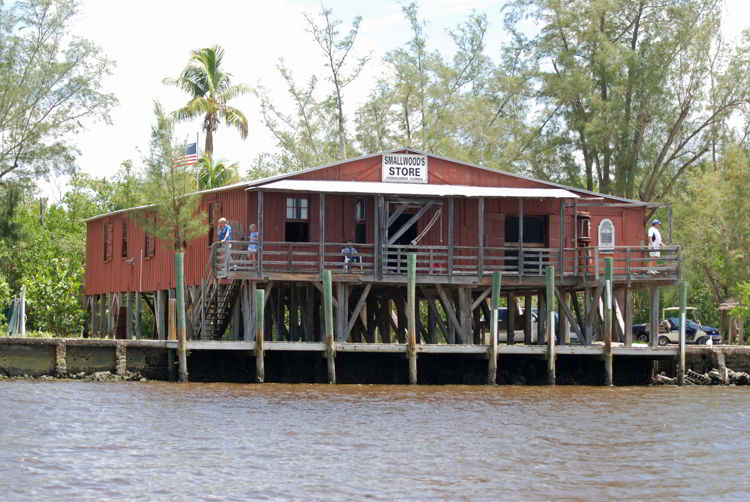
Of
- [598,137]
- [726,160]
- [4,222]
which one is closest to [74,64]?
[4,222]

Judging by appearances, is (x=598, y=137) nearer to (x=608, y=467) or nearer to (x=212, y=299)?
(x=212, y=299)

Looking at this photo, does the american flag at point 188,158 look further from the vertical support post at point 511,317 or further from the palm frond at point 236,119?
the palm frond at point 236,119

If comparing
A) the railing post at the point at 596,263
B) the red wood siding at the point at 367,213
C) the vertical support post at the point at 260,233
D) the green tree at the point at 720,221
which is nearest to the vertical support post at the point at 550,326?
the railing post at the point at 596,263

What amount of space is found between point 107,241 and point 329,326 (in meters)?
18.7

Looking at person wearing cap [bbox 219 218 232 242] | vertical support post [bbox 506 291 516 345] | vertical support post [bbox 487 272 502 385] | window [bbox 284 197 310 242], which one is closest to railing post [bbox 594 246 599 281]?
vertical support post [bbox 487 272 502 385]

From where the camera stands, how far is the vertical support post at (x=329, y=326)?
32469 millimetres

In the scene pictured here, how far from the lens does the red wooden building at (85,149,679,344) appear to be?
35.8 metres

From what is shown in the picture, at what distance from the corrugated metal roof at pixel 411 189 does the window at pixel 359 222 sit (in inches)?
34.3

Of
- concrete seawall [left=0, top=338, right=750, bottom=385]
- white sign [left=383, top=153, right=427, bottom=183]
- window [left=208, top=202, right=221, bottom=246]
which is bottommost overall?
concrete seawall [left=0, top=338, right=750, bottom=385]

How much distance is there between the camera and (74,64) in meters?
51.4

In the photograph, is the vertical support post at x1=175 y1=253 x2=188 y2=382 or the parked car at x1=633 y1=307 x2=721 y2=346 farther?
the parked car at x1=633 y1=307 x2=721 y2=346

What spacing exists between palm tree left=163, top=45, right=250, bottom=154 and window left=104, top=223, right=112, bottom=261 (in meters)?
14.4

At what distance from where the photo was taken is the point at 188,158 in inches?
1646

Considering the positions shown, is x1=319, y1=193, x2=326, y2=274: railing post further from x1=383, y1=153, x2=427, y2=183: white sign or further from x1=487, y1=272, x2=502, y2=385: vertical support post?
x1=487, y1=272, x2=502, y2=385: vertical support post
